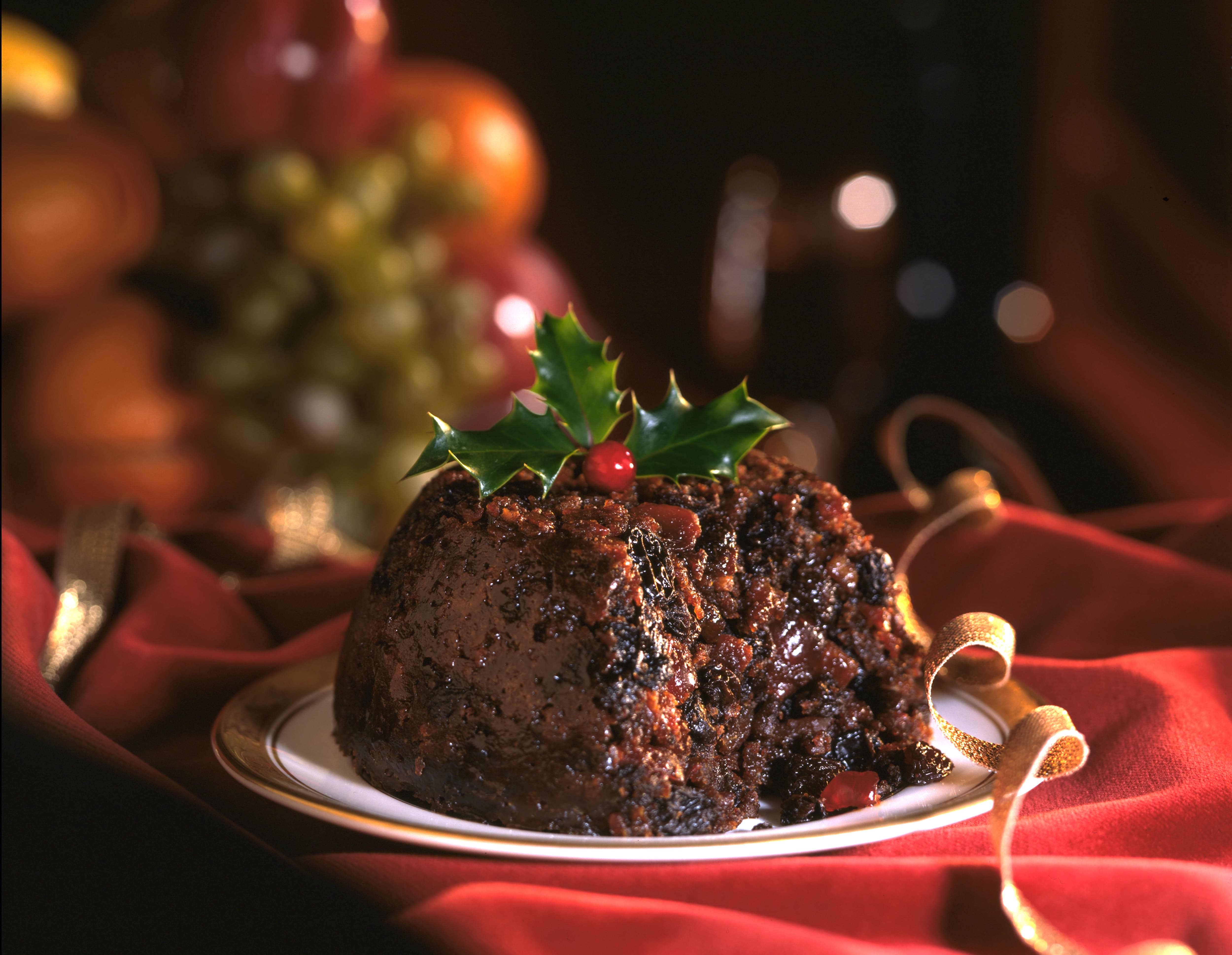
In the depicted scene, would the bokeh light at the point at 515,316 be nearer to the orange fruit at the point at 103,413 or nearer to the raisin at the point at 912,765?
the orange fruit at the point at 103,413

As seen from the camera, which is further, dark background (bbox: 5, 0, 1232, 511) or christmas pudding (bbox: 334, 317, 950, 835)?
dark background (bbox: 5, 0, 1232, 511)

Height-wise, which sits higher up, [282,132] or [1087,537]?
[282,132]

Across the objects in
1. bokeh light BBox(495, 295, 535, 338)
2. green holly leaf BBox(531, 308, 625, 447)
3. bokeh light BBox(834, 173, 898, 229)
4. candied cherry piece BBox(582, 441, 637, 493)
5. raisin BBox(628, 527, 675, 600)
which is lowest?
bokeh light BBox(495, 295, 535, 338)

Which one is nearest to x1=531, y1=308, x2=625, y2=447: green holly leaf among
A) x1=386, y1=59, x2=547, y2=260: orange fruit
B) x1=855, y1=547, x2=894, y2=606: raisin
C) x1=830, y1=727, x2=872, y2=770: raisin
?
x1=855, y1=547, x2=894, y2=606: raisin

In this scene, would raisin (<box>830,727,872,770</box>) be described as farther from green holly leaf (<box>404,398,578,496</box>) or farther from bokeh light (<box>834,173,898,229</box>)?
bokeh light (<box>834,173,898,229</box>)

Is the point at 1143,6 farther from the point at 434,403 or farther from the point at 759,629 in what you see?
the point at 759,629

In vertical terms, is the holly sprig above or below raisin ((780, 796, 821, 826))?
above

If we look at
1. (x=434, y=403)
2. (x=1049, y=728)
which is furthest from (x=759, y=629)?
(x=434, y=403)

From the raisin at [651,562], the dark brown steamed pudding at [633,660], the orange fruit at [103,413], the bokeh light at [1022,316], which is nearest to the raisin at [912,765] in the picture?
the dark brown steamed pudding at [633,660]
